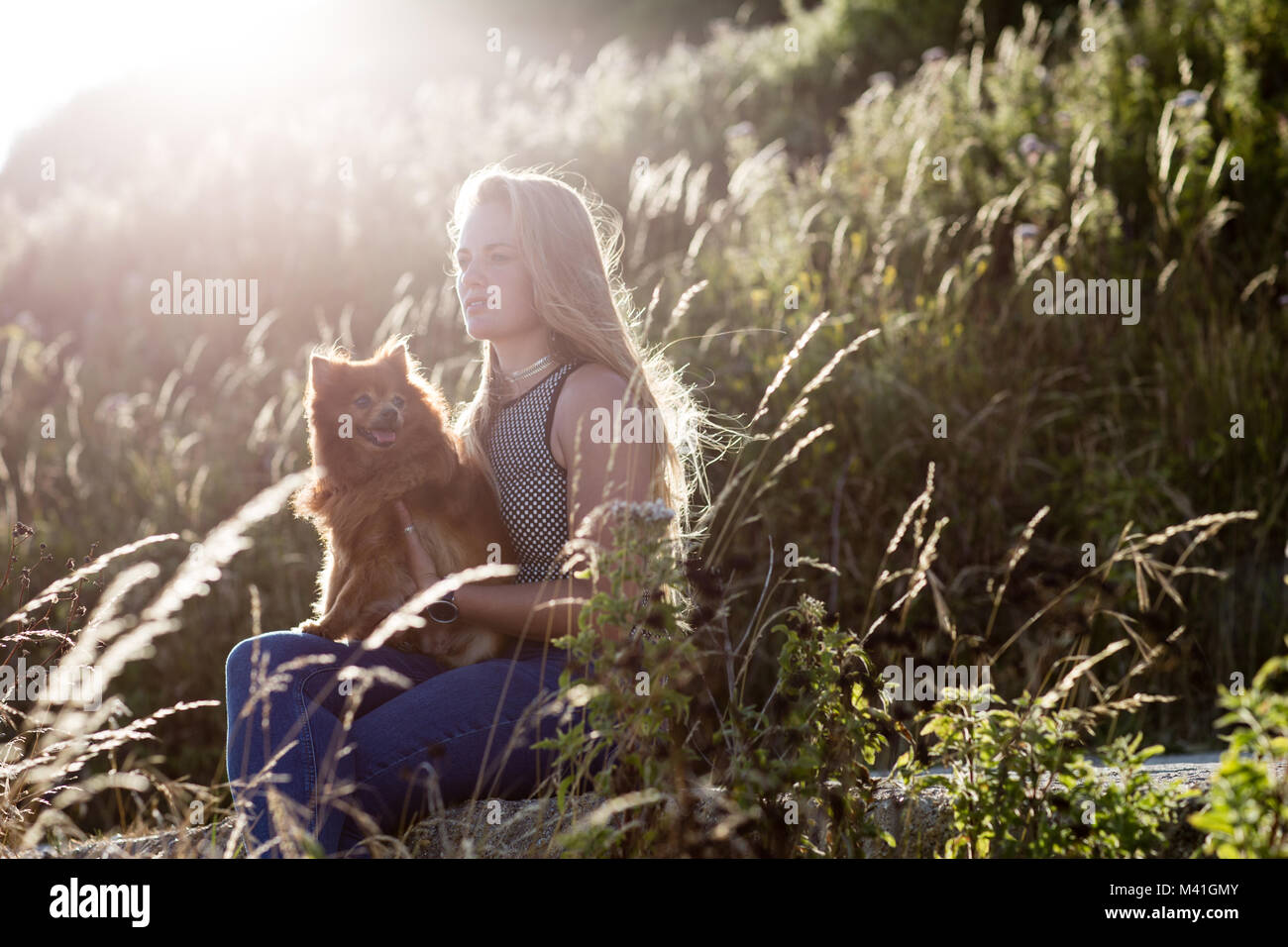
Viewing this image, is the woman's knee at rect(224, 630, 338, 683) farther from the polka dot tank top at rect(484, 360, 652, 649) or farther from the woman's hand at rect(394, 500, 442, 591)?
the polka dot tank top at rect(484, 360, 652, 649)

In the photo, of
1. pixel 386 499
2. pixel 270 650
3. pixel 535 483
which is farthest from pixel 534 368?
pixel 270 650

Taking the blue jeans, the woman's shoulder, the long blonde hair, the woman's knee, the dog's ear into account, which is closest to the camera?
the blue jeans

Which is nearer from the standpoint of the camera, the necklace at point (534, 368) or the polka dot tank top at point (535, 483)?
the polka dot tank top at point (535, 483)

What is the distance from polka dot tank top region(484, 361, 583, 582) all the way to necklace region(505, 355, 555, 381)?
55 mm

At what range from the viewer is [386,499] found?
323cm

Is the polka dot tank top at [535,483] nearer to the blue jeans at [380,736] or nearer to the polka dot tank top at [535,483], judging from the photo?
the polka dot tank top at [535,483]

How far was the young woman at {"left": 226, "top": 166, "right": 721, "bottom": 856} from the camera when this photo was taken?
247 centimetres

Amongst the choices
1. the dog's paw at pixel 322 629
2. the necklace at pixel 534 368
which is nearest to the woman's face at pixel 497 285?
the necklace at pixel 534 368

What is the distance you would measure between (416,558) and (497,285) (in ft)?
2.95

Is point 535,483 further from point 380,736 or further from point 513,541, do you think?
point 380,736

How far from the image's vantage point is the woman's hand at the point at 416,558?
10.1 ft

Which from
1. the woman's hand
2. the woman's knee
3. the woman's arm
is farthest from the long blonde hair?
the woman's knee

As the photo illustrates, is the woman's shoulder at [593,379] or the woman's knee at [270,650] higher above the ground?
the woman's shoulder at [593,379]
